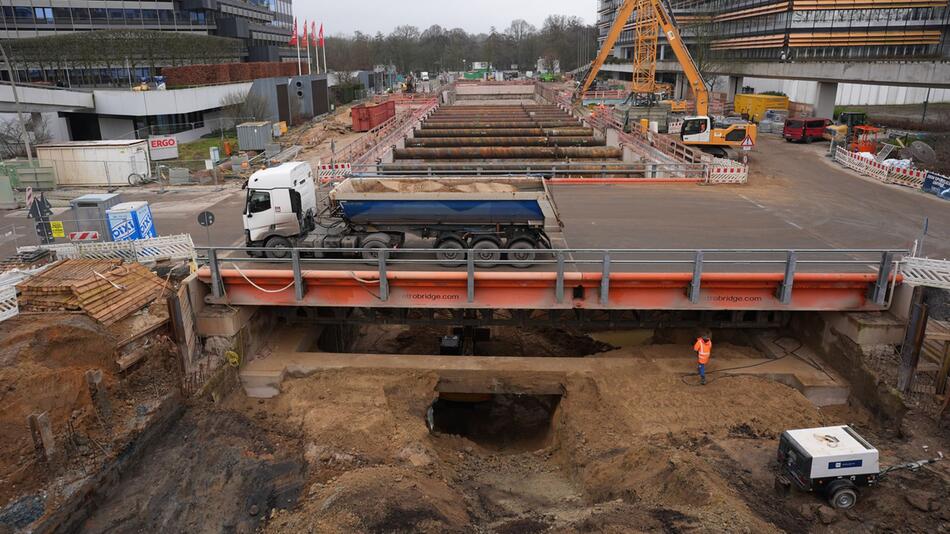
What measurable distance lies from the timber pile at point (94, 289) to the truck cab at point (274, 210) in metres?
2.73

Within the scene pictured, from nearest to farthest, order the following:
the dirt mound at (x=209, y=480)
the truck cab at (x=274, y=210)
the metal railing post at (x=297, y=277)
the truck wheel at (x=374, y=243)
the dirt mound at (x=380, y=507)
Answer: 1. the dirt mound at (x=380, y=507)
2. the dirt mound at (x=209, y=480)
3. the metal railing post at (x=297, y=277)
4. the truck wheel at (x=374, y=243)
5. the truck cab at (x=274, y=210)

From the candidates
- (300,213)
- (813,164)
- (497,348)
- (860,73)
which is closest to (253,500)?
(300,213)

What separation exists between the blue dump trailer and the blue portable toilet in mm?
5873

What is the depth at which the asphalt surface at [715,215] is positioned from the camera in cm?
1855

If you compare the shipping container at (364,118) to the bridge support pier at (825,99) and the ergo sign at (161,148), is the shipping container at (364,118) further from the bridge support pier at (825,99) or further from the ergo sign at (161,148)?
the bridge support pier at (825,99)

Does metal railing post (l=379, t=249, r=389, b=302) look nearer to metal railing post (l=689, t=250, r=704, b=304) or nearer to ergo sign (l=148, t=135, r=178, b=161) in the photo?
metal railing post (l=689, t=250, r=704, b=304)

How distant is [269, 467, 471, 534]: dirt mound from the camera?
9.45 meters

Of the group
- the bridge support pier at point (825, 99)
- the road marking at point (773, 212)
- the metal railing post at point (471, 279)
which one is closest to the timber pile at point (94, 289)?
the metal railing post at point (471, 279)

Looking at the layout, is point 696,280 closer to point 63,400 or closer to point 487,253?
point 487,253

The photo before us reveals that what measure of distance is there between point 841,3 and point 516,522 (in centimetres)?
6587

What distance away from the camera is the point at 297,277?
578 inches

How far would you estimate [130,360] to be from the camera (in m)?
13.3

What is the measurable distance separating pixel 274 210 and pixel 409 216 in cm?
380

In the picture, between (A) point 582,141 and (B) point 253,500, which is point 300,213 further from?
(A) point 582,141
